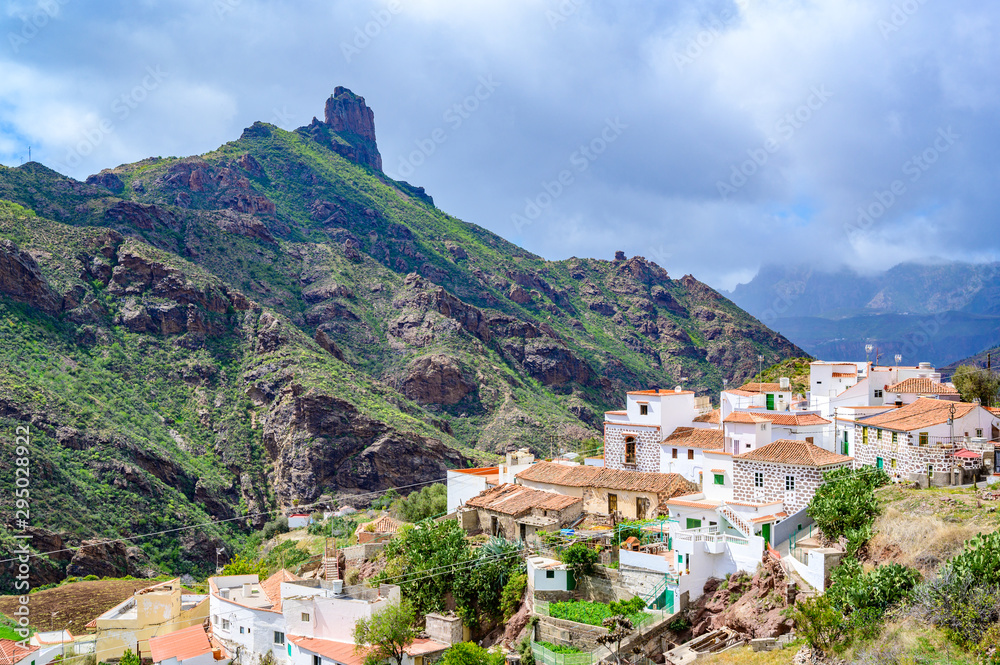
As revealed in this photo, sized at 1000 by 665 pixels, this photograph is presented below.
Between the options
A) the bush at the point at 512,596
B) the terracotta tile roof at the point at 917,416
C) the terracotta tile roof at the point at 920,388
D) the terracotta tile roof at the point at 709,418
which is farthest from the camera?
the terracotta tile roof at the point at 920,388

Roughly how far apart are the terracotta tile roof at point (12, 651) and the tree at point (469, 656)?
20.9 meters

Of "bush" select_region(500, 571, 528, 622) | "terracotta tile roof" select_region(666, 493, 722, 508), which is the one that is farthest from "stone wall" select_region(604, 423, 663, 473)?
"bush" select_region(500, 571, 528, 622)

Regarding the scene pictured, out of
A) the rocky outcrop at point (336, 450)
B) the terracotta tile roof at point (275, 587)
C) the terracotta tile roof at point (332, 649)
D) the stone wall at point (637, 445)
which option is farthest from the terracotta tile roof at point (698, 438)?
the rocky outcrop at point (336, 450)

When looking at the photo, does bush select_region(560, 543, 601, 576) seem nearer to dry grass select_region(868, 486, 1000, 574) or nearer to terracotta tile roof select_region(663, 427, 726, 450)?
terracotta tile roof select_region(663, 427, 726, 450)

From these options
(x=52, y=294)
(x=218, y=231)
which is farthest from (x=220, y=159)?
(x=52, y=294)

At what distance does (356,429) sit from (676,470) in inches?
2248

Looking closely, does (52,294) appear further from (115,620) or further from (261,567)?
(115,620)

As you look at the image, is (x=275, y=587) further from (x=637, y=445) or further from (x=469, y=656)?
(x=637, y=445)

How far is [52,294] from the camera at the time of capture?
85000mm

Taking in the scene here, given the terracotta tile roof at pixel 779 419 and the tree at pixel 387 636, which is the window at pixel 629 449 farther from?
the tree at pixel 387 636

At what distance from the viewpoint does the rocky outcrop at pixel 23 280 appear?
78.5 m

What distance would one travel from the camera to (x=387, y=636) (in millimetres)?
28953

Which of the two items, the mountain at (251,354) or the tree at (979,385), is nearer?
the tree at (979,385)

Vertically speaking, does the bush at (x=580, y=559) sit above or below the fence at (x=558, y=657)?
above
